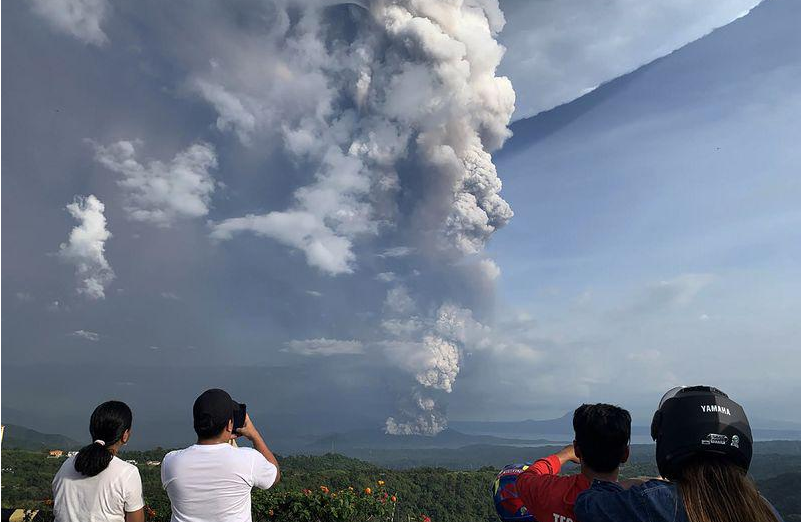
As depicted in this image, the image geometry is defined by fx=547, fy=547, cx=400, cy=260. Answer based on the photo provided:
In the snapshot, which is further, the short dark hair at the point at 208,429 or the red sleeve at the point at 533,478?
the short dark hair at the point at 208,429

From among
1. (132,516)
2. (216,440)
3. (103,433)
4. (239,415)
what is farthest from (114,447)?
(239,415)

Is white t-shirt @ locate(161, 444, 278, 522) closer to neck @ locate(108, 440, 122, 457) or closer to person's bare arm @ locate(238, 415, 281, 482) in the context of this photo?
person's bare arm @ locate(238, 415, 281, 482)

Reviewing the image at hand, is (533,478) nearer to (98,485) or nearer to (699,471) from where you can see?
(699,471)

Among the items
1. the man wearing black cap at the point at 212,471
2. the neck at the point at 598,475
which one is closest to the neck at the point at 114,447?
the man wearing black cap at the point at 212,471

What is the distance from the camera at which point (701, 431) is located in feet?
4.87

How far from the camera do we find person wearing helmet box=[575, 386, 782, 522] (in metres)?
1.46

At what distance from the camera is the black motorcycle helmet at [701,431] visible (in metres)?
1.48

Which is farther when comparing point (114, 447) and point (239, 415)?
point (114, 447)

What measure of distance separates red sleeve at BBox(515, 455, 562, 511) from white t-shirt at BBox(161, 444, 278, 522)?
1.67 m

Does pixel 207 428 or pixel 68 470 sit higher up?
pixel 207 428

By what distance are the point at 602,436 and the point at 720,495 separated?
0.59 meters

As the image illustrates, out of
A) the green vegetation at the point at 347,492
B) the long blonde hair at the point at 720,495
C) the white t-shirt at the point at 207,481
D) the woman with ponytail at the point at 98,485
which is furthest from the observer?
the green vegetation at the point at 347,492

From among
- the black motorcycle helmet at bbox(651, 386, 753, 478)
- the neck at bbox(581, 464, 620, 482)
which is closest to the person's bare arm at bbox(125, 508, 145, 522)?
the neck at bbox(581, 464, 620, 482)

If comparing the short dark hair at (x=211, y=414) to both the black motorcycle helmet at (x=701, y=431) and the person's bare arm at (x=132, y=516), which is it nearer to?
the person's bare arm at (x=132, y=516)
